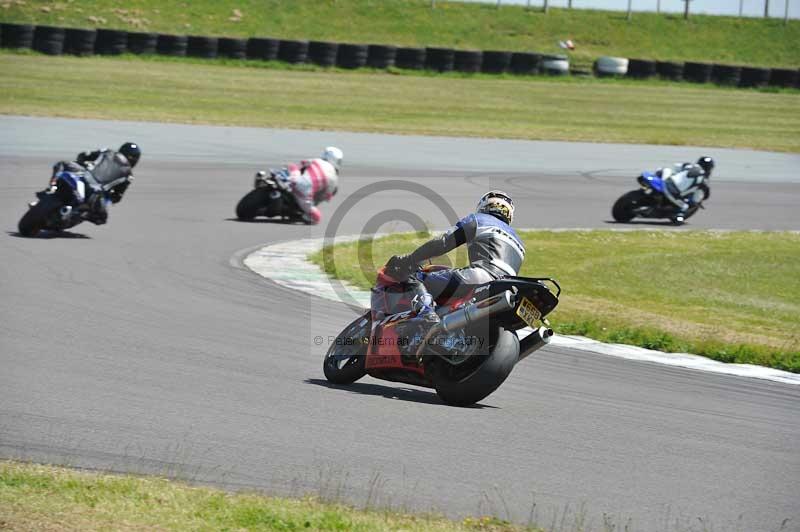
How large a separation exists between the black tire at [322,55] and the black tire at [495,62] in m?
6.03

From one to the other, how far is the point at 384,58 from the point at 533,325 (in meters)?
41.1

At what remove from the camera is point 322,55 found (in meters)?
46.7

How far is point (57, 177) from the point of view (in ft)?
49.2

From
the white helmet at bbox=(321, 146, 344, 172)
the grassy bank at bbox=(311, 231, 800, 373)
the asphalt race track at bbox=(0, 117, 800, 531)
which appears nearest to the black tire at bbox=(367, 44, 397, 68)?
the grassy bank at bbox=(311, 231, 800, 373)

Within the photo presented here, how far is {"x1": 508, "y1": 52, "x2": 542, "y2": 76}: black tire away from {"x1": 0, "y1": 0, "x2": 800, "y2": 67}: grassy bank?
6.76 meters

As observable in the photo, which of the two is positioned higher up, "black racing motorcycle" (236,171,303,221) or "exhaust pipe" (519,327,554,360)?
"exhaust pipe" (519,327,554,360)

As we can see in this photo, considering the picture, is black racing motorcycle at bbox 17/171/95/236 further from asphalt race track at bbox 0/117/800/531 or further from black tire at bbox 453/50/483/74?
black tire at bbox 453/50/483/74

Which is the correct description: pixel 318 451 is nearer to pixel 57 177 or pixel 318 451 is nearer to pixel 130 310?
pixel 130 310

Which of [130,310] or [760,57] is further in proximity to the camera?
[760,57]

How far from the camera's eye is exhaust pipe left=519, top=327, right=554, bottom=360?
7703 mm

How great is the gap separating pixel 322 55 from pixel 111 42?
773 cm

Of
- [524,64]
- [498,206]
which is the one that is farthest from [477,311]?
[524,64]

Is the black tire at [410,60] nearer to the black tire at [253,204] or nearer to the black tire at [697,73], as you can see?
the black tire at [697,73]

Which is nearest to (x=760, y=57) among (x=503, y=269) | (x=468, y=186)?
(x=468, y=186)
